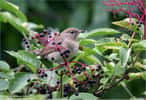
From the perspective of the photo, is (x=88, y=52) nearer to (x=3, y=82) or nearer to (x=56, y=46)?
(x=56, y=46)

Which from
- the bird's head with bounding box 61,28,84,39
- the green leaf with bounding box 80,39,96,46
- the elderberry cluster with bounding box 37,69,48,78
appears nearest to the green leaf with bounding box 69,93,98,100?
the elderberry cluster with bounding box 37,69,48,78

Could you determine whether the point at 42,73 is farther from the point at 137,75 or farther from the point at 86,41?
the point at 137,75

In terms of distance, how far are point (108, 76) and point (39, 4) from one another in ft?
10.2

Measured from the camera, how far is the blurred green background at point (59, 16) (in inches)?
161

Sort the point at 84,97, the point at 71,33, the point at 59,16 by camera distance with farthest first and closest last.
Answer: the point at 59,16
the point at 71,33
the point at 84,97

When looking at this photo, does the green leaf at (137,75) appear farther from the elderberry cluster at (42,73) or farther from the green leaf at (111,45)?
the elderberry cluster at (42,73)

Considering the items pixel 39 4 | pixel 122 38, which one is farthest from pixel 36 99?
pixel 39 4

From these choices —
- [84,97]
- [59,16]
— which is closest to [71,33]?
[84,97]

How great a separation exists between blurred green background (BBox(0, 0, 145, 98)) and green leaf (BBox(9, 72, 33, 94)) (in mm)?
1770

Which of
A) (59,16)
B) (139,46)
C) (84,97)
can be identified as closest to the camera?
(84,97)

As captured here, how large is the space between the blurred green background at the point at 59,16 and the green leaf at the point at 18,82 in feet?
5.81

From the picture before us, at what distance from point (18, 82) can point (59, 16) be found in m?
3.58

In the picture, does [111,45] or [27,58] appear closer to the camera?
[27,58]

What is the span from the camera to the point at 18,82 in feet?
5.11
